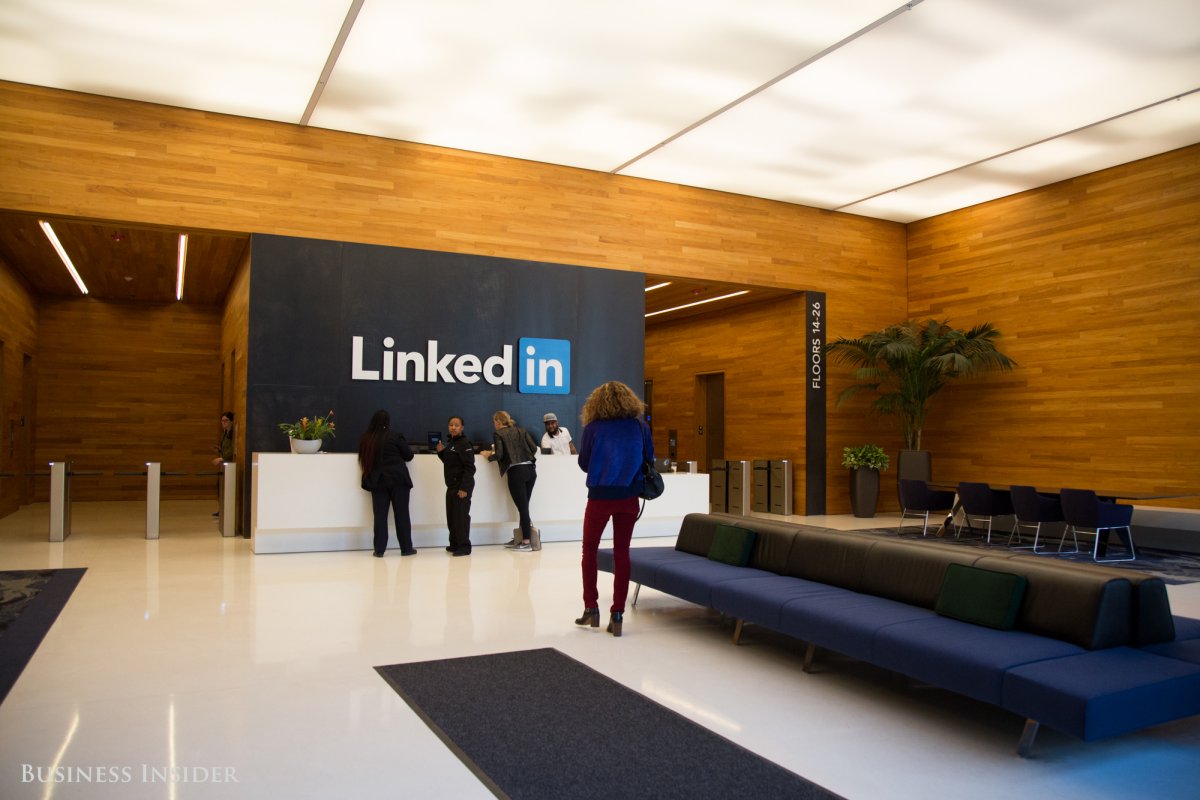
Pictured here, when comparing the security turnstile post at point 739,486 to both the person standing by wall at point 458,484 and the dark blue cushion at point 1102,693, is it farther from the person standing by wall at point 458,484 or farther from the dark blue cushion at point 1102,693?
the dark blue cushion at point 1102,693

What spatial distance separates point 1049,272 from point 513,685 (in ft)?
36.6

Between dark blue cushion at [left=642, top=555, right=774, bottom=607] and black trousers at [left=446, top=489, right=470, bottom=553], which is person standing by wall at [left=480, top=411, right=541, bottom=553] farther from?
dark blue cushion at [left=642, top=555, right=774, bottom=607]

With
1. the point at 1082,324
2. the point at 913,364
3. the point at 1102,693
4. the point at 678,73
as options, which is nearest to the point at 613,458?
the point at 1102,693

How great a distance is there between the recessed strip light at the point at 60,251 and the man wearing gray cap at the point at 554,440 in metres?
5.95

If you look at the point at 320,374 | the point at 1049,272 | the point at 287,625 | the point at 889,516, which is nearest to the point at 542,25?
the point at 320,374

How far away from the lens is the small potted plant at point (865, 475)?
13297mm

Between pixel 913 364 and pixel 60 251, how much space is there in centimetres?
1278

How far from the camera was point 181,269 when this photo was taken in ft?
44.2

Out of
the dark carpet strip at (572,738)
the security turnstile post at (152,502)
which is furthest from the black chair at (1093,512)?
the security turnstile post at (152,502)

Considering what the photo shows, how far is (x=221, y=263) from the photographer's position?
12.9m

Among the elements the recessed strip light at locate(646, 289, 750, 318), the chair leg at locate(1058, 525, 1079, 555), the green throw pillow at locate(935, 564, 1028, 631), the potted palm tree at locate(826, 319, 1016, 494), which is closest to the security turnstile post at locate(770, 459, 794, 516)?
the potted palm tree at locate(826, 319, 1016, 494)

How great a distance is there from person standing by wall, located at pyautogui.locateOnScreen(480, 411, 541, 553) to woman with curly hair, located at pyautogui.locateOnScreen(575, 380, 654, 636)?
4.07 meters

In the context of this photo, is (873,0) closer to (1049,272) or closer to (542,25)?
(542,25)

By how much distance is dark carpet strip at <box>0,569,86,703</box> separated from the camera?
4488mm
